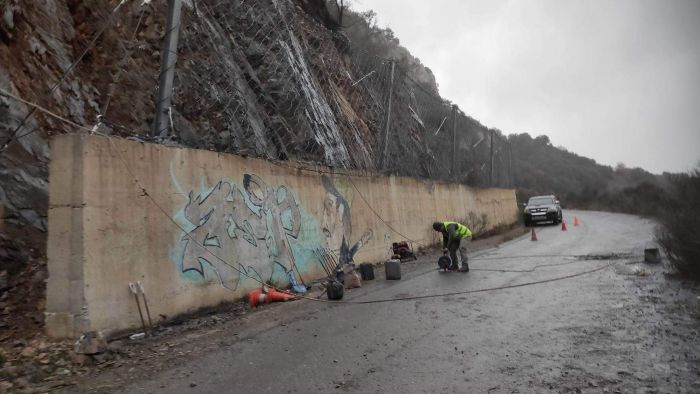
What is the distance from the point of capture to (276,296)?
7762 millimetres

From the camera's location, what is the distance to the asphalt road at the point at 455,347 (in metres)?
3.86

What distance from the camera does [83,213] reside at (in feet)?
16.9

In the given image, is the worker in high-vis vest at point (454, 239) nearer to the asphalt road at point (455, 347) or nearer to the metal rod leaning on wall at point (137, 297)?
the asphalt road at point (455, 347)

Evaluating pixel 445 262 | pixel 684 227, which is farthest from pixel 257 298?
pixel 684 227

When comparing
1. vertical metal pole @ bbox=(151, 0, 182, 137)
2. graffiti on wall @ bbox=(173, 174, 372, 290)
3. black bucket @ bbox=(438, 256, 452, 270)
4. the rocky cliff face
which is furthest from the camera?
black bucket @ bbox=(438, 256, 452, 270)

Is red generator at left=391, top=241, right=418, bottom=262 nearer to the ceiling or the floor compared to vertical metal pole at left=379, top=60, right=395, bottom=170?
nearer to the floor

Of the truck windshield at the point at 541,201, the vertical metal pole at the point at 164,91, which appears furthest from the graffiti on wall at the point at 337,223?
the truck windshield at the point at 541,201

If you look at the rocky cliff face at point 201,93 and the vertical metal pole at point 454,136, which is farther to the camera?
the vertical metal pole at point 454,136

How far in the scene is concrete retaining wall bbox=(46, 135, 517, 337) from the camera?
5.12 m

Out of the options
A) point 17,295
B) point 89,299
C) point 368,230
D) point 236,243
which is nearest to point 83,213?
point 89,299

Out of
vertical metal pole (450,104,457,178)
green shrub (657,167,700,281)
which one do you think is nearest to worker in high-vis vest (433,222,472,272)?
green shrub (657,167,700,281)

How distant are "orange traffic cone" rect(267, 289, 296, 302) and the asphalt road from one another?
292 mm

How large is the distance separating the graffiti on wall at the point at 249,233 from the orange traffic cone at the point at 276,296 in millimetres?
478

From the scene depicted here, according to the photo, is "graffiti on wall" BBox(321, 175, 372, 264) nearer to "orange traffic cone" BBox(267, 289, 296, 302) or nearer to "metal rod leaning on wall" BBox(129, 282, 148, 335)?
"orange traffic cone" BBox(267, 289, 296, 302)
